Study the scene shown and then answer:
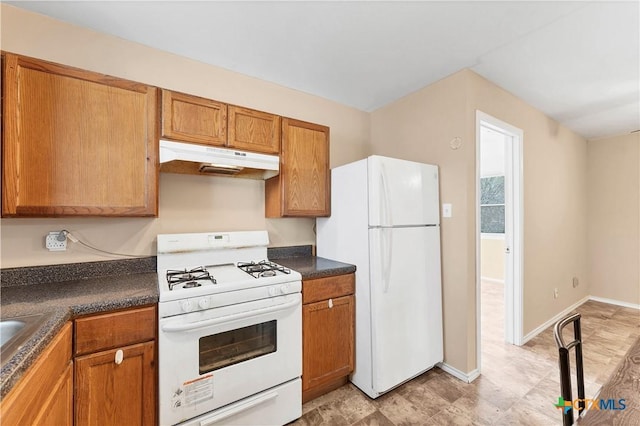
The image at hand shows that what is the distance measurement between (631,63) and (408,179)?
2.01m

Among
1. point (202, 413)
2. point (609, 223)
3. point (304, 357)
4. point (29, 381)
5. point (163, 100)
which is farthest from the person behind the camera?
point (609, 223)

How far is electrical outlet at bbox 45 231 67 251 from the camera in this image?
163cm

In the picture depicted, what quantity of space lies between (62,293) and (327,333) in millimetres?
1556

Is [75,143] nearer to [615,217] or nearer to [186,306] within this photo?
[186,306]

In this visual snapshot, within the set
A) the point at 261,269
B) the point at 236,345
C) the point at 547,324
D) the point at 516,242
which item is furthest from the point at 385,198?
the point at 547,324

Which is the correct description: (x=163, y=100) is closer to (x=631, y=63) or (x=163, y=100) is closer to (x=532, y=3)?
(x=532, y=3)

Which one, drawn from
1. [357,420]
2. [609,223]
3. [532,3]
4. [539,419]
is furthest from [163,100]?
[609,223]

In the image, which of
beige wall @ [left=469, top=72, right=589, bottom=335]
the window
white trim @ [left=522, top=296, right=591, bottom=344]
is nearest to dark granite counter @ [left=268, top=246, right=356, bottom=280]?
beige wall @ [left=469, top=72, right=589, bottom=335]

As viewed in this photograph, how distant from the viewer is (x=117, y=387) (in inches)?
51.3

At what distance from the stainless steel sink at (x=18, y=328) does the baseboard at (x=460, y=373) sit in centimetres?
261

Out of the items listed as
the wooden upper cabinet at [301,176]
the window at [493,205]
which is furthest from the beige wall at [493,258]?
the wooden upper cabinet at [301,176]

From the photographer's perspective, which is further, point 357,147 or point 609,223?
point 609,223

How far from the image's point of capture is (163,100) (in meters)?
1.72

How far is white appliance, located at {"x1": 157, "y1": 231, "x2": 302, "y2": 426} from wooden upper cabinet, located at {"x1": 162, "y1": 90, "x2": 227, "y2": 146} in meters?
0.70
